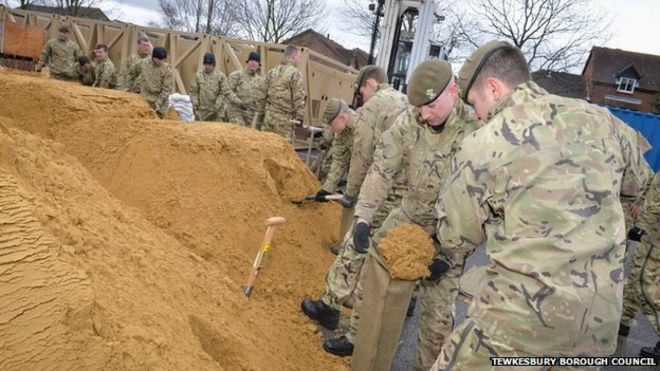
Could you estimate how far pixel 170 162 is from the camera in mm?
4488

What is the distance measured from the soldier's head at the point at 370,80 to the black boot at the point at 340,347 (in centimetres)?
284

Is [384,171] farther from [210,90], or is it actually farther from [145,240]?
[210,90]

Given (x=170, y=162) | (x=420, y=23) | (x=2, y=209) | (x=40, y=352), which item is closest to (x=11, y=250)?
(x=2, y=209)

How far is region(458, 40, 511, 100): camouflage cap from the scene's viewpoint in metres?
1.92

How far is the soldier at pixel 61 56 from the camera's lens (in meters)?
10.8

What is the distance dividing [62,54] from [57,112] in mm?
6835

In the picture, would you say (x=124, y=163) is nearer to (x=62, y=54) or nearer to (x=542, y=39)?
(x=62, y=54)

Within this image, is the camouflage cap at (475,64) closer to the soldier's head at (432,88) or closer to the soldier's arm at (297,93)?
the soldier's head at (432,88)

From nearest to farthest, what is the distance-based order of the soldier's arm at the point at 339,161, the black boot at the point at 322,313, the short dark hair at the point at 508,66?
the short dark hair at the point at 508,66 < the black boot at the point at 322,313 < the soldier's arm at the point at 339,161

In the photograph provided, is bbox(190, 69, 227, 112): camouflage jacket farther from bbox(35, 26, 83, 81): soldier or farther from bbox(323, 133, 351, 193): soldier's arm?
bbox(35, 26, 83, 81): soldier

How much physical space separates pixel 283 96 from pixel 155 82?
99.8 inches

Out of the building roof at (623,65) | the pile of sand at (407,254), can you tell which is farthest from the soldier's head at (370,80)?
the building roof at (623,65)

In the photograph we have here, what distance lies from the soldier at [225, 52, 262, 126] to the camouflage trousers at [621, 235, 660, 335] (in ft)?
21.0

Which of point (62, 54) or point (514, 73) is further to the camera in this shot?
point (62, 54)
